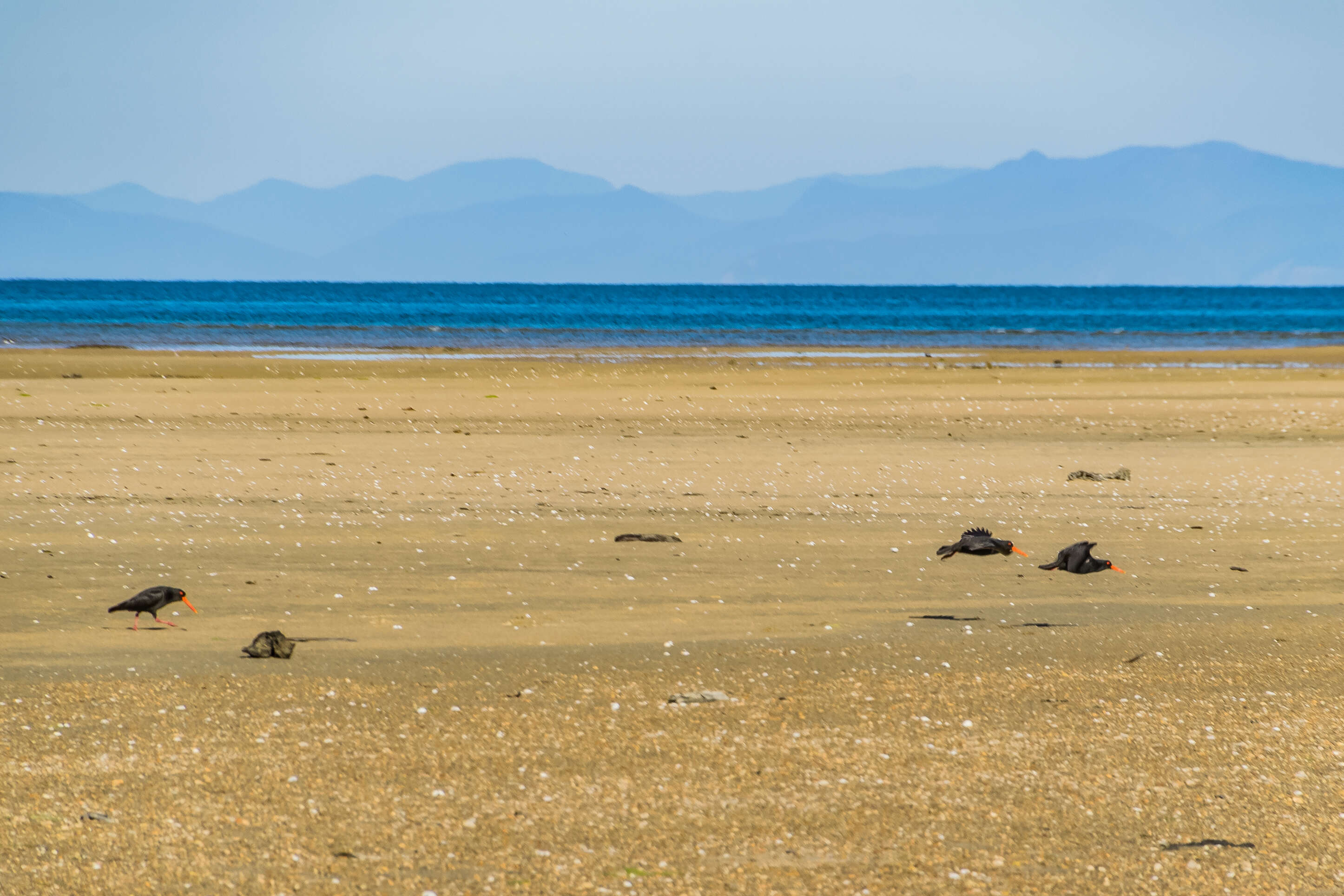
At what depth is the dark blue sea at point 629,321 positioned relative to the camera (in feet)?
136

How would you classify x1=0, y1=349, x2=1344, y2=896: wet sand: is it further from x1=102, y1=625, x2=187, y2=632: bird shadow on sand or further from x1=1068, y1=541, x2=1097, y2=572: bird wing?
x1=1068, y1=541, x2=1097, y2=572: bird wing

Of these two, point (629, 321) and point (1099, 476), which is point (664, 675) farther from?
point (629, 321)

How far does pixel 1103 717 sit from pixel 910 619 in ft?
5.88

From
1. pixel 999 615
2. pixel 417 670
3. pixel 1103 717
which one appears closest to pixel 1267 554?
pixel 999 615

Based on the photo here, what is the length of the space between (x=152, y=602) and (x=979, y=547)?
5.76 metres

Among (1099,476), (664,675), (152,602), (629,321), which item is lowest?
(664,675)

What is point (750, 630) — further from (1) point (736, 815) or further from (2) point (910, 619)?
(1) point (736, 815)

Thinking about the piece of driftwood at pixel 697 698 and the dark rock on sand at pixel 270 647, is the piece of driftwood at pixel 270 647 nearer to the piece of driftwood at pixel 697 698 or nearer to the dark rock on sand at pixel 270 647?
the dark rock on sand at pixel 270 647

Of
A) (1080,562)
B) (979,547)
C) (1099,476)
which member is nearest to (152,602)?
(979,547)

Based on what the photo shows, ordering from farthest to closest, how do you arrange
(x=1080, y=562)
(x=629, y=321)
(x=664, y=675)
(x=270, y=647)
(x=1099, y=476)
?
1. (x=629, y=321)
2. (x=1099, y=476)
3. (x=1080, y=562)
4. (x=270, y=647)
5. (x=664, y=675)

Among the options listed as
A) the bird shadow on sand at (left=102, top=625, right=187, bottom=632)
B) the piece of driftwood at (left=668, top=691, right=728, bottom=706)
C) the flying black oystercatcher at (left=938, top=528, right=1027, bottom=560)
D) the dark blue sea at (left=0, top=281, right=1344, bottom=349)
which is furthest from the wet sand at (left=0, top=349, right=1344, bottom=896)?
the dark blue sea at (left=0, top=281, right=1344, bottom=349)

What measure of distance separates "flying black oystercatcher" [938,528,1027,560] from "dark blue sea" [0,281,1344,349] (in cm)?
2994

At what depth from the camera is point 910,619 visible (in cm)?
739

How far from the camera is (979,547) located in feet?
29.4
